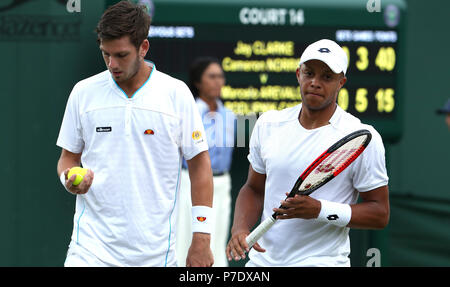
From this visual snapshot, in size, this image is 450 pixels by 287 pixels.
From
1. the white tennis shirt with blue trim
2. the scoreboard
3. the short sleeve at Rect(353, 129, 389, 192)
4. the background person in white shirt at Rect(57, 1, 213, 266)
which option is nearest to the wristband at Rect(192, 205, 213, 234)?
the background person in white shirt at Rect(57, 1, 213, 266)

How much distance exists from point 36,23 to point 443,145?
16.0 ft

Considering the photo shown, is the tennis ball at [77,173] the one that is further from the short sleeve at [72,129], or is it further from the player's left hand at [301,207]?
the player's left hand at [301,207]

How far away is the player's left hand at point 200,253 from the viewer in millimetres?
3846

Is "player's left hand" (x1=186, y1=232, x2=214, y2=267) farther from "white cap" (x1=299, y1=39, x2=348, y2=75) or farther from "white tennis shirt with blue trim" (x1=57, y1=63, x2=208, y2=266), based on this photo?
"white cap" (x1=299, y1=39, x2=348, y2=75)

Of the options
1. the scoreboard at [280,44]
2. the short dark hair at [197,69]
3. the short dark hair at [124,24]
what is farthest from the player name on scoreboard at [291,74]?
the short dark hair at [124,24]

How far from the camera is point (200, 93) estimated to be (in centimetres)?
660

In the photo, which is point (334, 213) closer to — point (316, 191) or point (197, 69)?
point (316, 191)

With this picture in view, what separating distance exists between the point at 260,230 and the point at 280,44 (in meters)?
3.26

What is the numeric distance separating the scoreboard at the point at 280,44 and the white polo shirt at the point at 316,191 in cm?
293

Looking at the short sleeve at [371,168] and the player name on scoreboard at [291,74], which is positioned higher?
the player name on scoreboard at [291,74]

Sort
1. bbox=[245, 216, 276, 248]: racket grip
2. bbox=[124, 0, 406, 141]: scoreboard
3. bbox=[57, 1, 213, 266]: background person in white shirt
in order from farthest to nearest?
bbox=[124, 0, 406, 141]: scoreboard, bbox=[57, 1, 213, 266]: background person in white shirt, bbox=[245, 216, 276, 248]: racket grip

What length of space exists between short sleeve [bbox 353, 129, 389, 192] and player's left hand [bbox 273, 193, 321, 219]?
21 cm

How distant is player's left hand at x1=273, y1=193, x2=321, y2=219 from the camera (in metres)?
3.50
